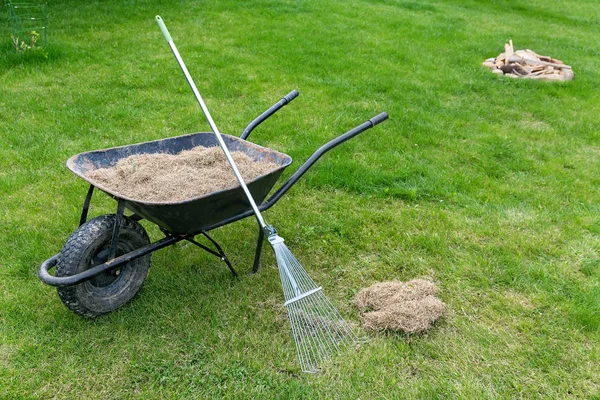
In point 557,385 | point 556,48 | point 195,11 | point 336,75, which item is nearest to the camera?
point 557,385

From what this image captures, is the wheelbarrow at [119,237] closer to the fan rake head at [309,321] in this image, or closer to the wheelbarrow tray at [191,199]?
the wheelbarrow tray at [191,199]

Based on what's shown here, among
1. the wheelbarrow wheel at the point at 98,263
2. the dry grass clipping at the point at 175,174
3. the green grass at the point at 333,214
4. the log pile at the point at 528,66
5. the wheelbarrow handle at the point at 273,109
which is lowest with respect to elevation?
the log pile at the point at 528,66

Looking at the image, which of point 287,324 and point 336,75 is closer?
point 287,324

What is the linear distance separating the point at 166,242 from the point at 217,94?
11.7 feet

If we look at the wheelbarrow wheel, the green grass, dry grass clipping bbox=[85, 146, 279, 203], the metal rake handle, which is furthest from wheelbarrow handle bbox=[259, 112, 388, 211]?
the wheelbarrow wheel

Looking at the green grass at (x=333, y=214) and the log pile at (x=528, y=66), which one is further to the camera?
the log pile at (x=528, y=66)

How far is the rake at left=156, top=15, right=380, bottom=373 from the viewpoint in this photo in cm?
255

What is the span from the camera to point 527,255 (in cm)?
346

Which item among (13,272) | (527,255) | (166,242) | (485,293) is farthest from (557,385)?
(13,272)

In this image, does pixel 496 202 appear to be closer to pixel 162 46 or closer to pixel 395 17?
pixel 162 46

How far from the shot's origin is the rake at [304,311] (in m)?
2.55

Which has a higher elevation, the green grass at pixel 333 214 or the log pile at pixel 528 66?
the green grass at pixel 333 214

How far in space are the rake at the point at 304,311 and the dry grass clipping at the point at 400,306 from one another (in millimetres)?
174

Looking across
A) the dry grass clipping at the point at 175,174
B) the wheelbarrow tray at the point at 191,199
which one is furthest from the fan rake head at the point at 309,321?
the dry grass clipping at the point at 175,174
